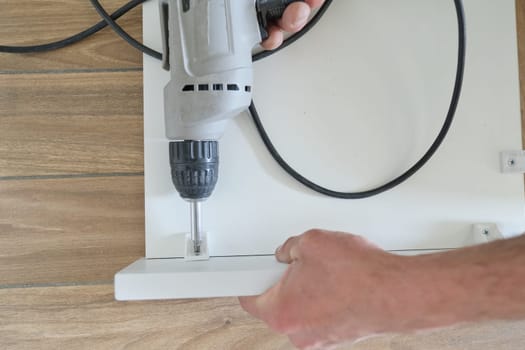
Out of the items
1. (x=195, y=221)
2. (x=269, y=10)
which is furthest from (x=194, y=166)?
(x=269, y=10)

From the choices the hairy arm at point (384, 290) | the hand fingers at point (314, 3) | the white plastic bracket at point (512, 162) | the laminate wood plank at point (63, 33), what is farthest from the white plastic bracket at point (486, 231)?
the laminate wood plank at point (63, 33)

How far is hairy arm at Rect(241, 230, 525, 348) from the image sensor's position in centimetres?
28

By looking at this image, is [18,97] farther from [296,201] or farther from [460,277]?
[460,277]

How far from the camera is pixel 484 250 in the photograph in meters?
0.30

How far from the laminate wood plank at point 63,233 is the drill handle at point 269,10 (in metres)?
0.25

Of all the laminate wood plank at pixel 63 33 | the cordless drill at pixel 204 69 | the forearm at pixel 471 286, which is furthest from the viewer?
the laminate wood plank at pixel 63 33

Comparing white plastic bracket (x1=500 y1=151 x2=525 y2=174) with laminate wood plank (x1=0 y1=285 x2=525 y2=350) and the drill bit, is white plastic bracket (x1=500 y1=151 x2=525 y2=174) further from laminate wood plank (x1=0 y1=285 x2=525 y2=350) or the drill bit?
the drill bit

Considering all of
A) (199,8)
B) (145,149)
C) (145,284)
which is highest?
(199,8)

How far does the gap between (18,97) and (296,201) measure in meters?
0.33

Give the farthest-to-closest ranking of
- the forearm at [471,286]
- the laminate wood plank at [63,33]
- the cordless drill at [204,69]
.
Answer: the laminate wood plank at [63,33], the cordless drill at [204,69], the forearm at [471,286]

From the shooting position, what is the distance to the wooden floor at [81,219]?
1.57 feet

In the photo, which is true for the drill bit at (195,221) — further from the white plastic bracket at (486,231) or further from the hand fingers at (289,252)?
the white plastic bracket at (486,231)

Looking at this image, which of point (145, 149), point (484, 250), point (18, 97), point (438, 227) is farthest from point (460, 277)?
point (18, 97)

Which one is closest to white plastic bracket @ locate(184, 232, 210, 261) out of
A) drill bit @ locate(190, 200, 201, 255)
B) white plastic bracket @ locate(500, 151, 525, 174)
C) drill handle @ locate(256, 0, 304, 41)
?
drill bit @ locate(190, 200, 201, 255)
